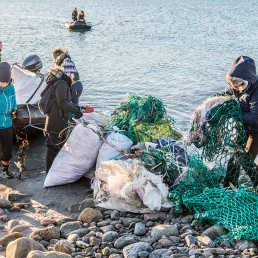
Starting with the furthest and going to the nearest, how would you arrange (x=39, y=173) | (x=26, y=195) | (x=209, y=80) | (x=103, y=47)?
(x=103, y=47)
(x=209, y=80)
(x=39, y=173)
(x=26, y=195)

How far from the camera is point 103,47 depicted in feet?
89.4

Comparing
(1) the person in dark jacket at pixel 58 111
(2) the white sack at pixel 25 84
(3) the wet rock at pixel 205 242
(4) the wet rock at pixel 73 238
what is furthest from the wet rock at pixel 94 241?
(2) the white sack at pixel 25 84

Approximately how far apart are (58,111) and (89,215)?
1566 mm

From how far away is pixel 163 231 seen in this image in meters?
5.29

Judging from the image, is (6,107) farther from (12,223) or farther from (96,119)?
(12,223)

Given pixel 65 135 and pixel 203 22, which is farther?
pixel 203 22

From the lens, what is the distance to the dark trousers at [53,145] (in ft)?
23.2

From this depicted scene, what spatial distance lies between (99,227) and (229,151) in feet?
5.47

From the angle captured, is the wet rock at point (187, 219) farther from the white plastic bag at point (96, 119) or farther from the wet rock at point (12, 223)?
the white plastic bag at point (96, 119)

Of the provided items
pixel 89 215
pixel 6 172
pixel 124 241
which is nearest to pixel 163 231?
pixel 124 241

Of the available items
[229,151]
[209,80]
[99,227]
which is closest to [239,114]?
[229,151]

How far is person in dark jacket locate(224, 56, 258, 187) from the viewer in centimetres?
568

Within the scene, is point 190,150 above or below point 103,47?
above

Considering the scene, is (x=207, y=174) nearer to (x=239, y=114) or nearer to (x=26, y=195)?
(x=239, y=114)
